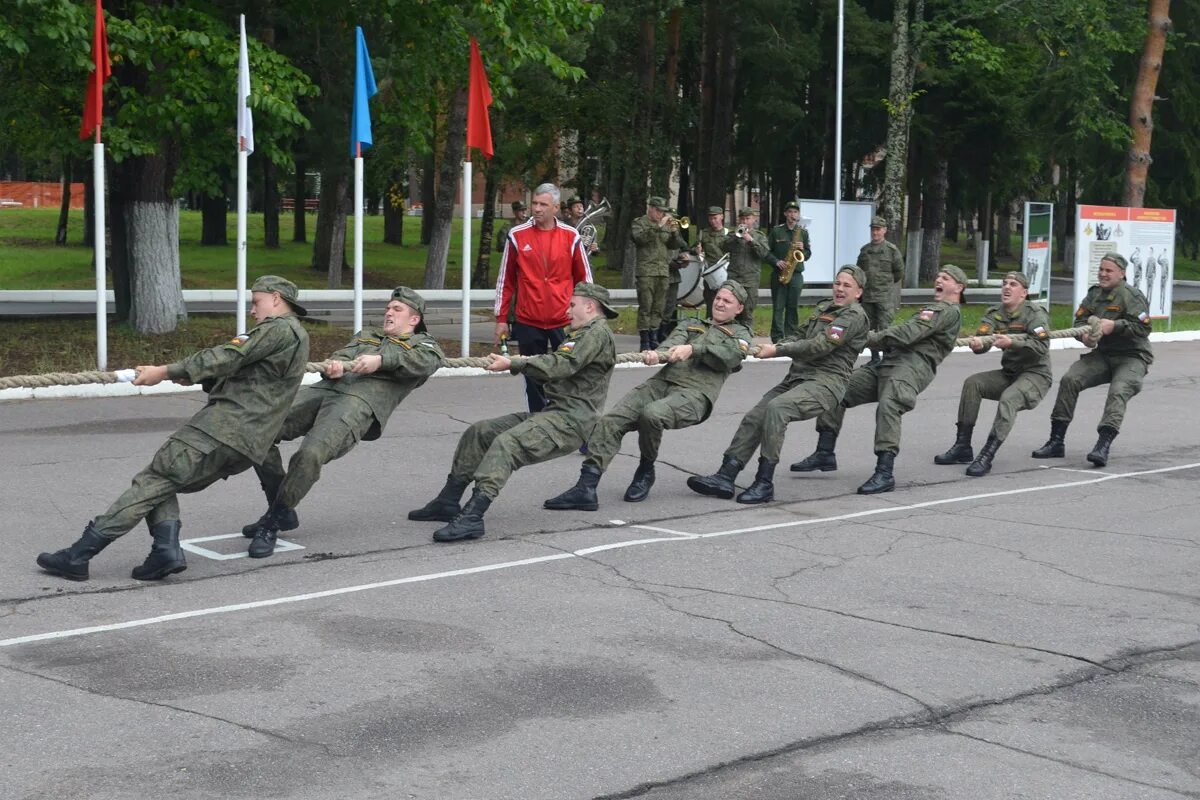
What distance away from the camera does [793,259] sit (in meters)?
21.3

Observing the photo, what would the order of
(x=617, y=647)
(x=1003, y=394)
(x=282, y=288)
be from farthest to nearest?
(x=1003, y=394) → (x=282, y=288) → (x=617, y=647)

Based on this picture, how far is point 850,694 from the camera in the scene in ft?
20.7

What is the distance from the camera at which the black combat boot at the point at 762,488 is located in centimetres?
1085

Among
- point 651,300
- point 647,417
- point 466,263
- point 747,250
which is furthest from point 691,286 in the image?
point 647,417

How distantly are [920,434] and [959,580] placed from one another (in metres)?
6.30

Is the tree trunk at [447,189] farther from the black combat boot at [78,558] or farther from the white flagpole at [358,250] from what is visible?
the black combat boot at [78,558]

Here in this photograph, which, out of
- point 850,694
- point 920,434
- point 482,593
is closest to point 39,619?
point 482,593

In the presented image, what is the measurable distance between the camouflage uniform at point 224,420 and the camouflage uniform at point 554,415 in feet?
5.00

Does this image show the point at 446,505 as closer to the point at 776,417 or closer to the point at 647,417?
the point at 647,417

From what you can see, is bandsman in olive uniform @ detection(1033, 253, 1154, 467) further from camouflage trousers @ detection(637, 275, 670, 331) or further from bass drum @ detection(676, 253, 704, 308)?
bass drum @ detection(676, 253, 704, 308)

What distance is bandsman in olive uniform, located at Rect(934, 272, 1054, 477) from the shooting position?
12.4 m

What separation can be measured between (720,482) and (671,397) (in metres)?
0.74

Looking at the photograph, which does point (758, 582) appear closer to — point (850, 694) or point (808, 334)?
point (850, 694)

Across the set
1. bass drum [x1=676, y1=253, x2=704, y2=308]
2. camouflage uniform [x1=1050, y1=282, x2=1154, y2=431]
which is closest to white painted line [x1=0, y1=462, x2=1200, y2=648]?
camouflage uniform [x1=1050, y1=282, x2=1154, y2=431]
